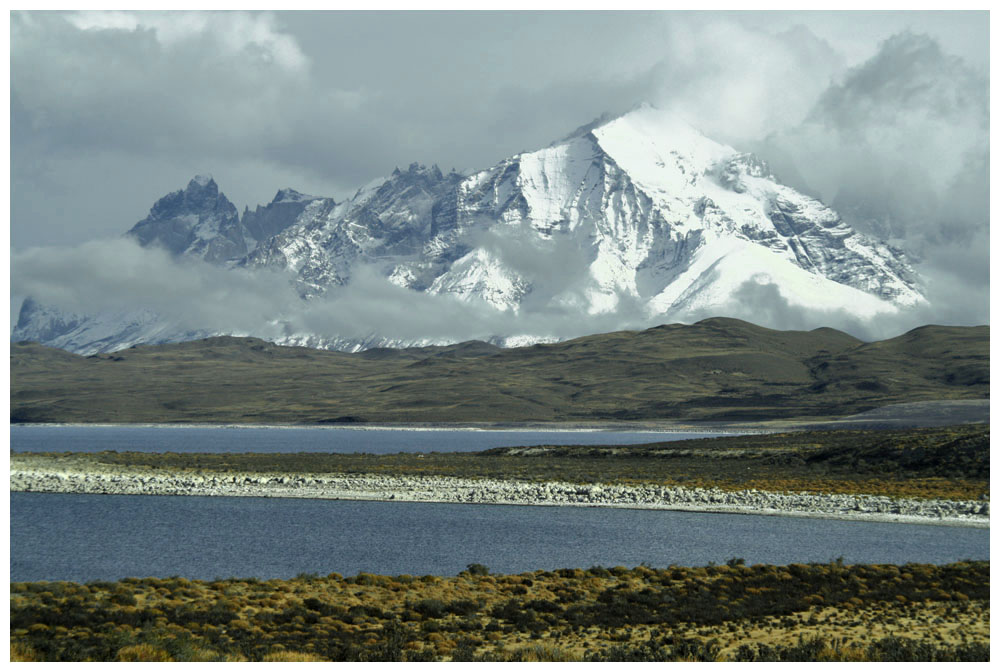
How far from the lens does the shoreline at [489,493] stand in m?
64.2

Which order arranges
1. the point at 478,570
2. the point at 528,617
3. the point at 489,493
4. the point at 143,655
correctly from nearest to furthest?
1. the point at 143,655
2. the point at 528,617
3. the point at 478,570
4. the point at 489,493

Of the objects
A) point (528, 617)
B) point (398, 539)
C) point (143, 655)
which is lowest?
point (528, 617)

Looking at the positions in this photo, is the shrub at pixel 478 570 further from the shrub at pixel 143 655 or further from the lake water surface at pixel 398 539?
the shrub at pixel 143 655

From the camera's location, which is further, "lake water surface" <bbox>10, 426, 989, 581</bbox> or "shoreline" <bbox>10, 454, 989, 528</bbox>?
"shoreline" <bbox>10, 454, 989, 528</bbox>

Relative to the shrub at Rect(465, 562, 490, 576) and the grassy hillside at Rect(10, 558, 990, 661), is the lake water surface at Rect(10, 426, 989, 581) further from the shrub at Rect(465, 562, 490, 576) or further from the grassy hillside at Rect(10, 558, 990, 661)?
the grassy hillside at Rect(10, 558, 990, 661)

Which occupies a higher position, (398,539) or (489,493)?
(489,493)

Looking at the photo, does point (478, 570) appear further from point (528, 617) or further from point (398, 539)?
point (398, 539)

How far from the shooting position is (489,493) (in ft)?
254

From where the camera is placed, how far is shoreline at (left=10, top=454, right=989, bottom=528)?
64250 millimetres

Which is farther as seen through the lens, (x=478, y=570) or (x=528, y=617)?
(x=478, y=570)

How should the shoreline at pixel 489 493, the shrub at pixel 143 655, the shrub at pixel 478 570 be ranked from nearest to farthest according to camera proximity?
1. the shrub at pixel 143 655
2. the shrub at pixel 478 570
3. the shoreline at pixel 489 493

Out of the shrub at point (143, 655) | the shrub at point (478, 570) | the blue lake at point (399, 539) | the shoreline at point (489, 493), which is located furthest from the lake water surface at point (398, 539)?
the shrub at point (143, 655)

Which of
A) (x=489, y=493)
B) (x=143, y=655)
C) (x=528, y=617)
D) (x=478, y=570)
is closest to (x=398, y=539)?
(x=478, y=570)

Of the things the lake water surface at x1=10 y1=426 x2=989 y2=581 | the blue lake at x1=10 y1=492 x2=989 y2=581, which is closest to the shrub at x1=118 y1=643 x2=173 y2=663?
the blue lake at x1=10 y1=492 x2=989 y2=581
